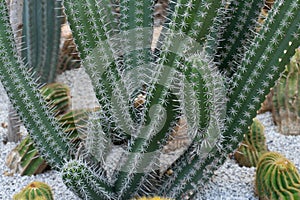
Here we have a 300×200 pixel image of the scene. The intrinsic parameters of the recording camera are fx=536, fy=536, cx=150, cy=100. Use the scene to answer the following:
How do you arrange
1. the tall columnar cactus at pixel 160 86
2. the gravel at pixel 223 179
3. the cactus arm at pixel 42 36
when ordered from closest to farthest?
the tall columnar cactus at pixel 160 86 < the gravel at pixel 223 179 < the cactus arm at pixel 42 36

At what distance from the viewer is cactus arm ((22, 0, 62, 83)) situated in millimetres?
4176

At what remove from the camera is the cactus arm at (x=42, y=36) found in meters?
4.18

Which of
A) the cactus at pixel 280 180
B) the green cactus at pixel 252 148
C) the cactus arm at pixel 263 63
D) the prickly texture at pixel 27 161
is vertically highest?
the cactus arm at pixel 263 63

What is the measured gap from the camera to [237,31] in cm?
292

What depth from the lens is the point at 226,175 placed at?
3.32 meters

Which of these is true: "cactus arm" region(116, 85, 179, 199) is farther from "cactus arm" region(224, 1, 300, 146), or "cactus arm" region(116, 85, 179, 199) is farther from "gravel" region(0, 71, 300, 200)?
"gravel" region(0, 71, 300, 200)

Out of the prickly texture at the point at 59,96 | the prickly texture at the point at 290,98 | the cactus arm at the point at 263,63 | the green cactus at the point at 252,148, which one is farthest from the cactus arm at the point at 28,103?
the prickly texture at the point at 290,98

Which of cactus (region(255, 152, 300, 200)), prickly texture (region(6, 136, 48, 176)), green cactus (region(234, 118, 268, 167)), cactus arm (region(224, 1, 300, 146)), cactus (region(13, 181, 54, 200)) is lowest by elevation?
prickly texture (region(6, 136, 48, 176))

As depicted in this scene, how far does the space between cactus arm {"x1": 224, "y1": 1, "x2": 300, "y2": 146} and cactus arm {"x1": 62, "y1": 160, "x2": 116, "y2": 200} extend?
69 cm

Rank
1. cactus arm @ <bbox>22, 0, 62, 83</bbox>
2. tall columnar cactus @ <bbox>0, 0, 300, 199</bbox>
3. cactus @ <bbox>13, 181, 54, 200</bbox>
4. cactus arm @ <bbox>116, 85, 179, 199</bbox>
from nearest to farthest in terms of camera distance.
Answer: tall columnar cactus @ <bbox>0, 0, 300, 199</bbox>, cactus arm @ <bbox>116, 85, 179, 199</bbox>, cactus @ <bbox>13, 181, 54, 200</bbox>, cactus arm @ <bbox>22, 0, 62, 83</bbox>

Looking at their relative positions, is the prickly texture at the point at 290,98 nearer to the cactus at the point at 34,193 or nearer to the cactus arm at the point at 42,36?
the cactus arm at the point at 42,36

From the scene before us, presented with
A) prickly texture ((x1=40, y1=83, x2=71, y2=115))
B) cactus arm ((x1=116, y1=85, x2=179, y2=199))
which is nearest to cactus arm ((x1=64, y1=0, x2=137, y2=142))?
cactus arm ((x1=116, y1=85, x2=179, y2=199))

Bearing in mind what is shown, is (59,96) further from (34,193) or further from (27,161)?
(34,193)

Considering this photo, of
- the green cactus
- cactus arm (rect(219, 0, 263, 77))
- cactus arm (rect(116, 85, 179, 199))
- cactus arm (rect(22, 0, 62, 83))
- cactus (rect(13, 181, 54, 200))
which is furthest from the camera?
cactus arm (rect(22, 0, 62, 83))
